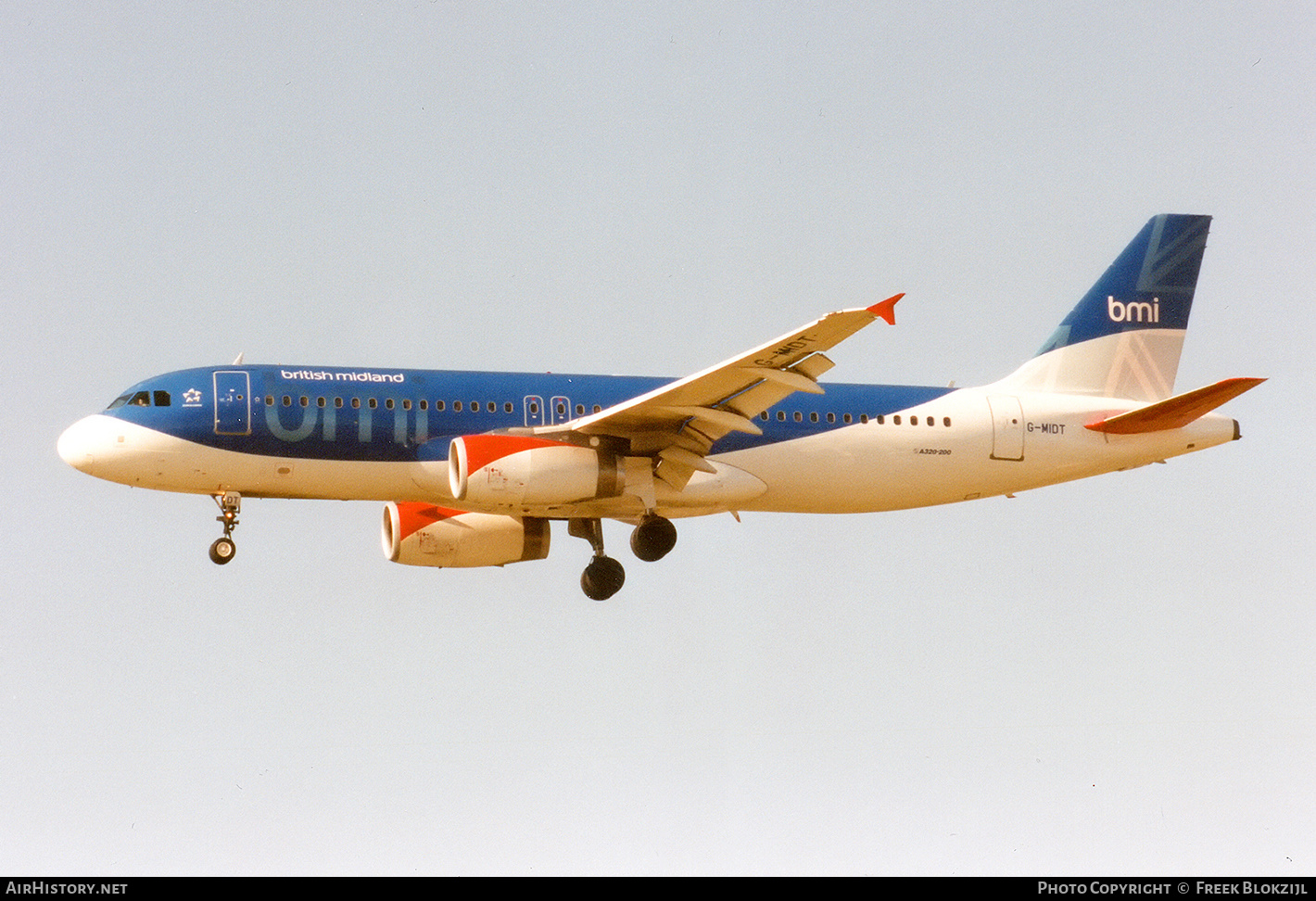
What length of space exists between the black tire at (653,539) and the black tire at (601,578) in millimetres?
2862

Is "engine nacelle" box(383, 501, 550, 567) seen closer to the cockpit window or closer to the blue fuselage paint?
the blue fuselage paint

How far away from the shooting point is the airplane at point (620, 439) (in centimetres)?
3581

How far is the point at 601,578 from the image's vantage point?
40.2 m

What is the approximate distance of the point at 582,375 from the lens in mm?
38750

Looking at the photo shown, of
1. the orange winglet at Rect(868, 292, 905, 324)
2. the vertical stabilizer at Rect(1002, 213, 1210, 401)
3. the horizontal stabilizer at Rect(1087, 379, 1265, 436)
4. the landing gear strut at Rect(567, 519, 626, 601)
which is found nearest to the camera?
the orange winglet at Rect(868, 292, 905, 324)

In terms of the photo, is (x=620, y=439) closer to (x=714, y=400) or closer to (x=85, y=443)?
(x=714, y=400)

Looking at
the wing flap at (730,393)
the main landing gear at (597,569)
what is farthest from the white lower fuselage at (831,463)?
the main landing gear at (597,569)

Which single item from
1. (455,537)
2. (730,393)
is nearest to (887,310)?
(730,393)

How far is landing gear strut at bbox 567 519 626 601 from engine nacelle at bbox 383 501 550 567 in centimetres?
109

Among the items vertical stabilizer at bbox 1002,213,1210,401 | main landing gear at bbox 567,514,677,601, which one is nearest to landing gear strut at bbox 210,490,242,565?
main landing gear at bbox 567,514,677,601

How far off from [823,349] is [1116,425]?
1035cm

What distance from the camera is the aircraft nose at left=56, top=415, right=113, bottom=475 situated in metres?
36.4
